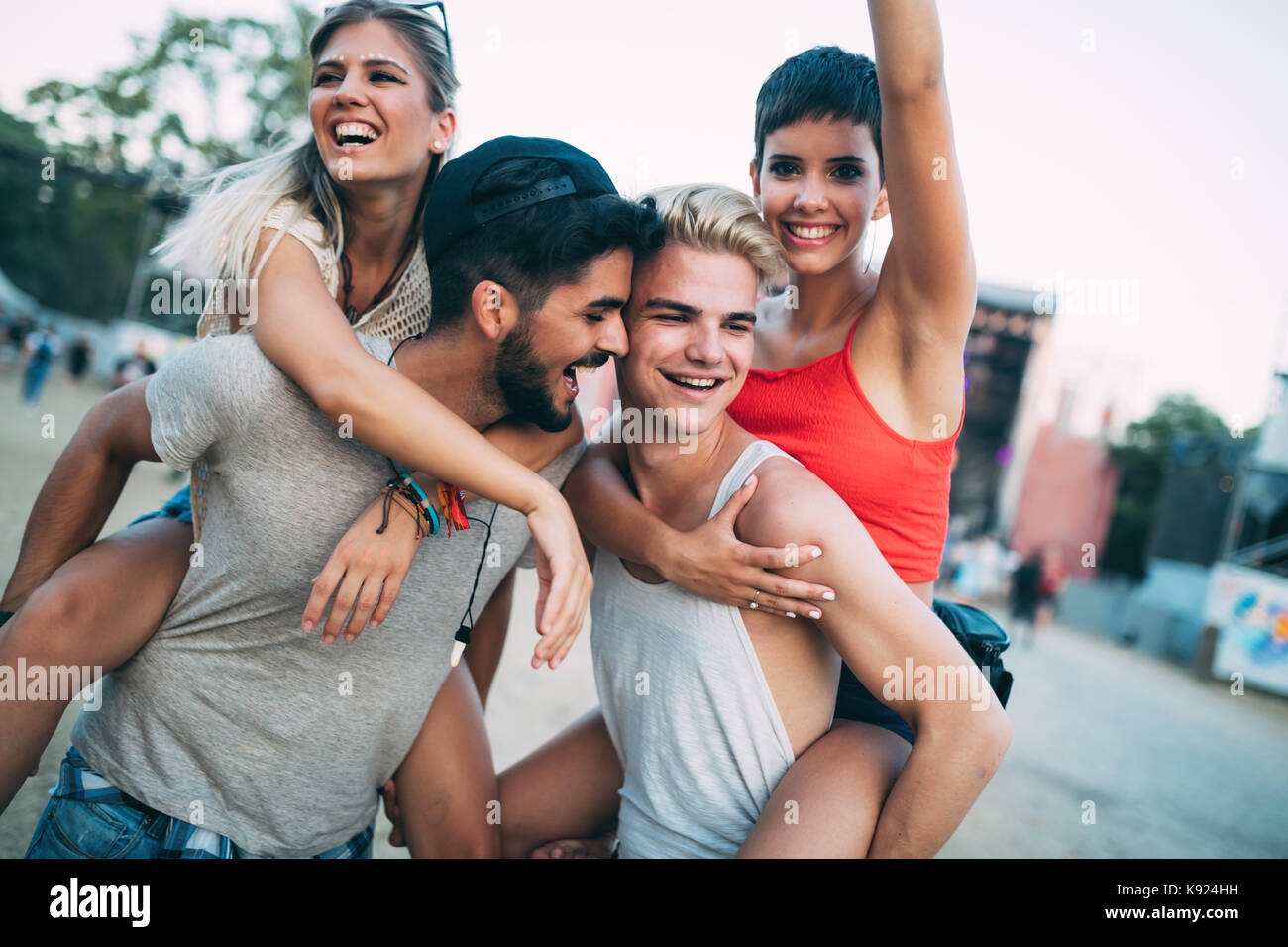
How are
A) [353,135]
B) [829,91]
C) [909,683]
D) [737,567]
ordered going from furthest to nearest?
[353,135] → [829,91] → [737,567] → [909,683]

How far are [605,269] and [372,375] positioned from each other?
2.29ft

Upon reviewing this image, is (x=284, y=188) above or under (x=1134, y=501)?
above

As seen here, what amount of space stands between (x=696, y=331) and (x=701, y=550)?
2.08 feet

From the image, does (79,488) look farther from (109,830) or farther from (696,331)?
(696,331)

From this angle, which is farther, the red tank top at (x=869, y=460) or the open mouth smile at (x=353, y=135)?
the open mouth smile at (x=353, y=135)

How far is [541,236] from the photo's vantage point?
2170 millimetres

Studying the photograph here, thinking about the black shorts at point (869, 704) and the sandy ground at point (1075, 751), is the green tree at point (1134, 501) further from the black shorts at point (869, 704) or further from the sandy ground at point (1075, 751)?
the black shorts at point (869, 704)

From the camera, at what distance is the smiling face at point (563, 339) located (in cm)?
218

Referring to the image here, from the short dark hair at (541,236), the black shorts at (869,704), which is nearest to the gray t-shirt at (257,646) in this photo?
the short dark hair at (541,236)

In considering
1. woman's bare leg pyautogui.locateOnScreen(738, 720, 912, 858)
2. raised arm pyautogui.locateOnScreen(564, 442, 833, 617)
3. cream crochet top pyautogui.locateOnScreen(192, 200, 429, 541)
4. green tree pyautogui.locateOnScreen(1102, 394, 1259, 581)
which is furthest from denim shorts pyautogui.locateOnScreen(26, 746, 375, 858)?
green tree pyautogui.locateOnScreen(1102, 394, 1259, 581)

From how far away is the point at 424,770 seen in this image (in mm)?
2525

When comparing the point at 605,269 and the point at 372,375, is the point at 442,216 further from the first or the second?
the point at 372,375

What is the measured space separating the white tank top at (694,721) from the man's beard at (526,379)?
52 centimetres

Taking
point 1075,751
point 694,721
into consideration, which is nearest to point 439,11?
point 694,721
